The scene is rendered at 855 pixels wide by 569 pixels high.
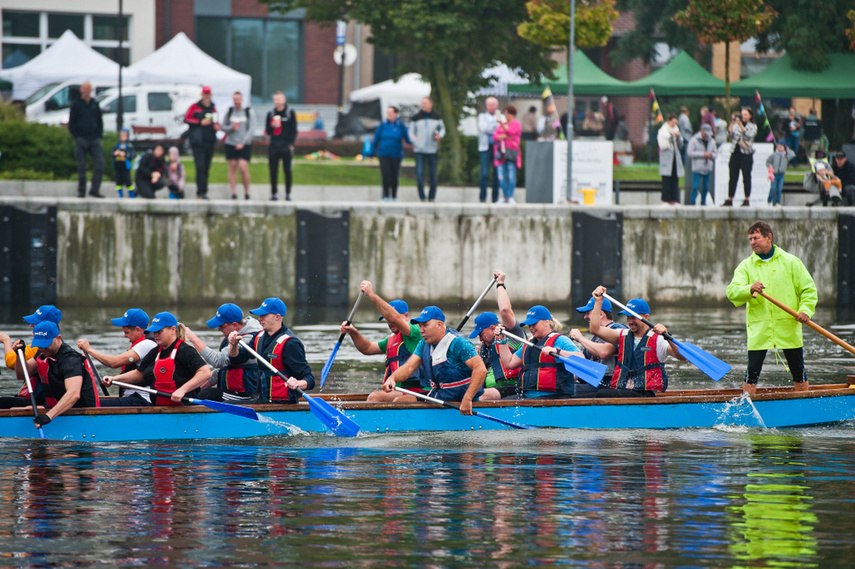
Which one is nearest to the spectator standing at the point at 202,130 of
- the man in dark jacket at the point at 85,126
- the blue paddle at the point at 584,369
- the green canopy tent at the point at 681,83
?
the man in dark jacket at the point at 85,126

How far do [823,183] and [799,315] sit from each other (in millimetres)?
12821

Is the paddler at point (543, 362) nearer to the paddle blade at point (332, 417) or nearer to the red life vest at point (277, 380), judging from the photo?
the paddle blade at point (332, 417)

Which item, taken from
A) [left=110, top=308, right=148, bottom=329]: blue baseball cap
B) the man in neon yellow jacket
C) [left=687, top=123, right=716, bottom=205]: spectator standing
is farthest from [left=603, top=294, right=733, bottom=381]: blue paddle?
[left=687, top=123, right=716, bottom=205]: spectator standing

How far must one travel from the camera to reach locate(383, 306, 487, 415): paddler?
11.7 meters

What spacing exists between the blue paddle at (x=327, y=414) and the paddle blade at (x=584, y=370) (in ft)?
6.55

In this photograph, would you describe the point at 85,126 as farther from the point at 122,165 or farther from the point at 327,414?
the point at 327,414

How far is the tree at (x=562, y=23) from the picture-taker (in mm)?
26906

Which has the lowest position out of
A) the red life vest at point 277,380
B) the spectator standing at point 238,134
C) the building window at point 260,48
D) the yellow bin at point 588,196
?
the red life vest at point 277,380

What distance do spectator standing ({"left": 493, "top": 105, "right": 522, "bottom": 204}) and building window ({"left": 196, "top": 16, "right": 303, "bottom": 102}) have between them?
896 inches

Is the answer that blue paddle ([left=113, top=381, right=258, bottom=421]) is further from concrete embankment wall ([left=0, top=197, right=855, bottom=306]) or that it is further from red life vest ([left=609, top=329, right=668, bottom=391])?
concrete embankment wall ([left=0, top=197, right=855, bottom=306])

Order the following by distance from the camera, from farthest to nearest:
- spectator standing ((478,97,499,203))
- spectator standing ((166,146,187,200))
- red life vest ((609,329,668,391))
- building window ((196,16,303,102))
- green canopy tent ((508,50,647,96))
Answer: building window ((196,16,303,102)) → green canopy tent ((508,50,647,96)) → spectator standing ((166,146,187,200)) → spectator standing ((478,97,499,203)) → red life vest ((609,329,668,391))

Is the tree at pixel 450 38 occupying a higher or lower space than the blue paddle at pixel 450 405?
higher

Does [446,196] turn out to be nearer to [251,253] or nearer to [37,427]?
[251,253]

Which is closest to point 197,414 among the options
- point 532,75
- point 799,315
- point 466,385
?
point 466,385
